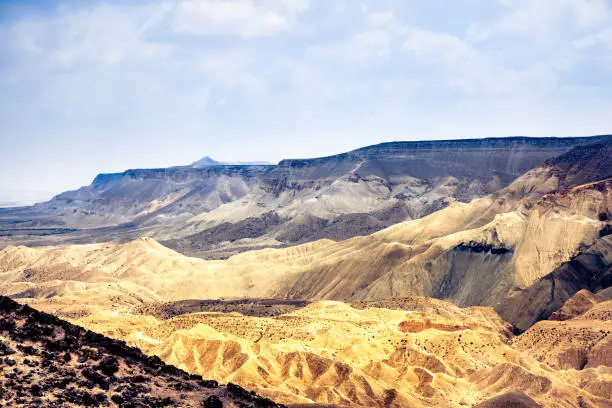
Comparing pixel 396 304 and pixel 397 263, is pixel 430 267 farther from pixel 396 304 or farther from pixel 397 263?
pixel 396 304

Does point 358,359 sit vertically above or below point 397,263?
below

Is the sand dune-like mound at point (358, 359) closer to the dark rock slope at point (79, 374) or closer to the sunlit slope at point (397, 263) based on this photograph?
the dark rock slope at point (79, 374)

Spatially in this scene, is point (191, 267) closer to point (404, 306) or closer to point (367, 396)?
point (404, 306)

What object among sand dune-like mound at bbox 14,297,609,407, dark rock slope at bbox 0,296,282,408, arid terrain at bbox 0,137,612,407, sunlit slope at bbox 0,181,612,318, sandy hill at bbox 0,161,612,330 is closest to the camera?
dark rock slope at bbox 0,296,282,408

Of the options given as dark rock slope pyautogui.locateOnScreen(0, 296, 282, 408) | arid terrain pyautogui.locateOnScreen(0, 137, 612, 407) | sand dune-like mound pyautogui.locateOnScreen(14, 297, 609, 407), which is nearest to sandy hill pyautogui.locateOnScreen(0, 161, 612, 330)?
arid terrain pyautogui.locateOnScreen(0, 137, 612, 407)

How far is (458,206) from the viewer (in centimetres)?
17788

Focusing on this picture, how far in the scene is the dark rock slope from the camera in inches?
972

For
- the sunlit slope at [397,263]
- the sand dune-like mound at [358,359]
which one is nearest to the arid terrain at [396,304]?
the sand dune-like mound at [358,359]

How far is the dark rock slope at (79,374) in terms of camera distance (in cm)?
2469

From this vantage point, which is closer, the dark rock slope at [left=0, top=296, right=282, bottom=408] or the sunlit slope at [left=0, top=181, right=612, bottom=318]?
the dark rock slope at [left=0, top=296, right=282, bottom=408]

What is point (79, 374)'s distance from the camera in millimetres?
26906

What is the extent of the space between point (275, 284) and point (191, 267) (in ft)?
93.1

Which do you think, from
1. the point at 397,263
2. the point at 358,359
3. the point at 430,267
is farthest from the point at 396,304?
the point at 358,359

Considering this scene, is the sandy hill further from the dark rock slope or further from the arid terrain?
the dark rock slope
